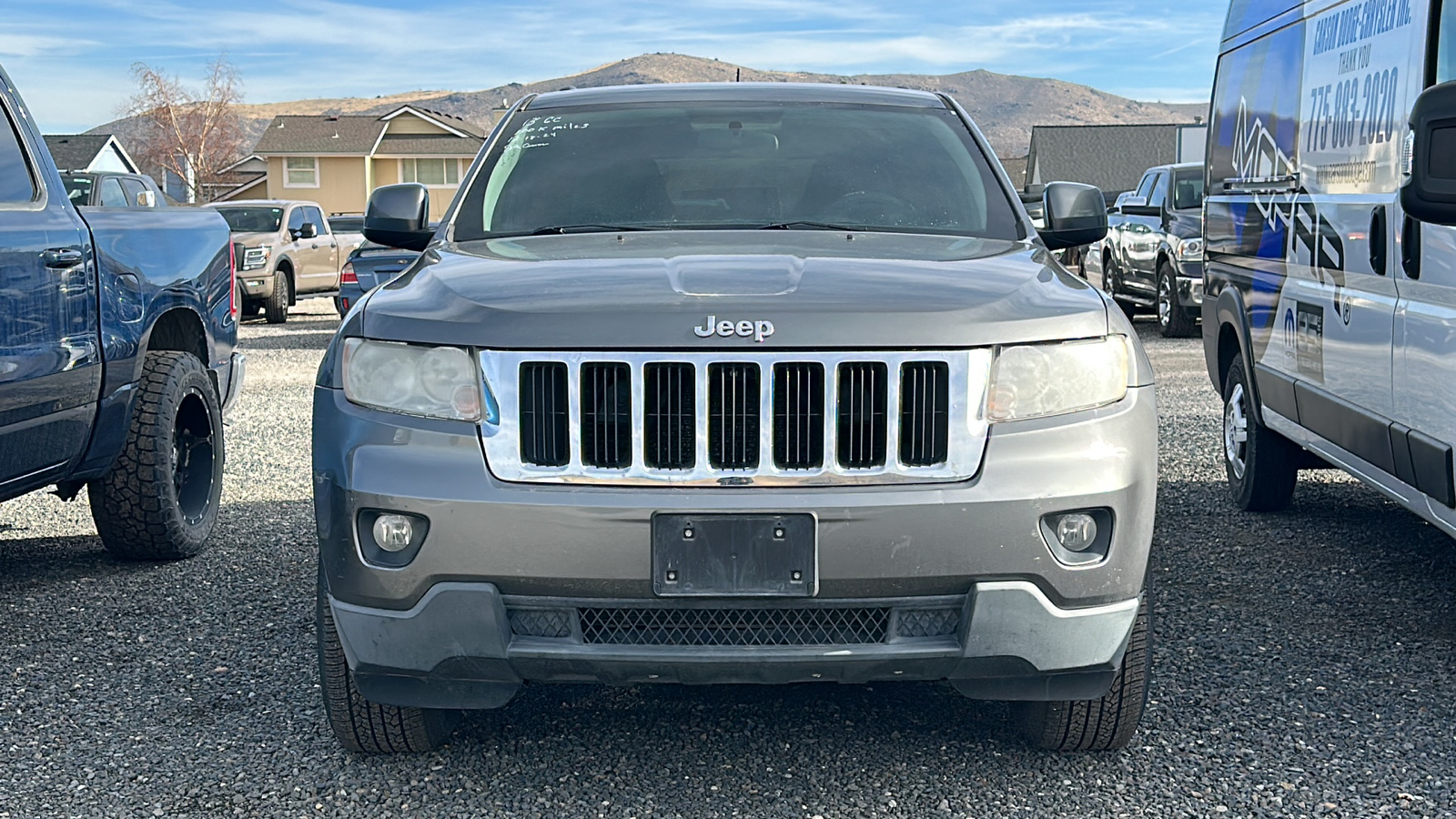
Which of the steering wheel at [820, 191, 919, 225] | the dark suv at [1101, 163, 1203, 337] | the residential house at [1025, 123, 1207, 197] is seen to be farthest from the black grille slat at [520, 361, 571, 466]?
the residential house at [1025, 123, 1207, 197]

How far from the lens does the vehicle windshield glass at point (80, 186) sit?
6.74 metres

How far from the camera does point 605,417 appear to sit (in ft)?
10.3

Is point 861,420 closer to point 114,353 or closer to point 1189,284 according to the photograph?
point 114,353

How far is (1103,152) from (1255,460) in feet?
237

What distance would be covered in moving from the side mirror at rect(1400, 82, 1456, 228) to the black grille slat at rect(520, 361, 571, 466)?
2.01 m

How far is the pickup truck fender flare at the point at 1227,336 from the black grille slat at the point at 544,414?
4.19 metres

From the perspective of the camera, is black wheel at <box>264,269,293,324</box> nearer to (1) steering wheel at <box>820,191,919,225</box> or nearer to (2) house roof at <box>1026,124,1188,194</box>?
(1) steering wheel at <box>820,191,919,225</box>

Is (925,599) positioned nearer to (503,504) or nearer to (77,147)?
(503,504)

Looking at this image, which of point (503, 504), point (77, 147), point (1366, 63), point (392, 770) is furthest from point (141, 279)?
point (77, 147)

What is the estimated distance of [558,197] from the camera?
180 inches

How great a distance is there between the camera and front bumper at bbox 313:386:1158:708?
121 inches

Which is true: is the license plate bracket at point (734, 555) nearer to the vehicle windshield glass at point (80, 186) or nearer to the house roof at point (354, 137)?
the vehicle windshield glass at point (80, 186)

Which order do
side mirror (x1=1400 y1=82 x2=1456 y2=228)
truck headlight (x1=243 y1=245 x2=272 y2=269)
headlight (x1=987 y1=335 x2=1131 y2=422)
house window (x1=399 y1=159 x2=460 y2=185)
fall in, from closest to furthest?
headlight (x1=987 y1=335 x2=1131 y2=422)
side mirror (x1=1400 y1=82 x2=1456 y2=228)
truck headlight (x1=243 y1=245 x2=272 y2=269)
house window (x1=399 y1=159 x2=460 y2=185)

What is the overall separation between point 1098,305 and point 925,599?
78 centimetres
